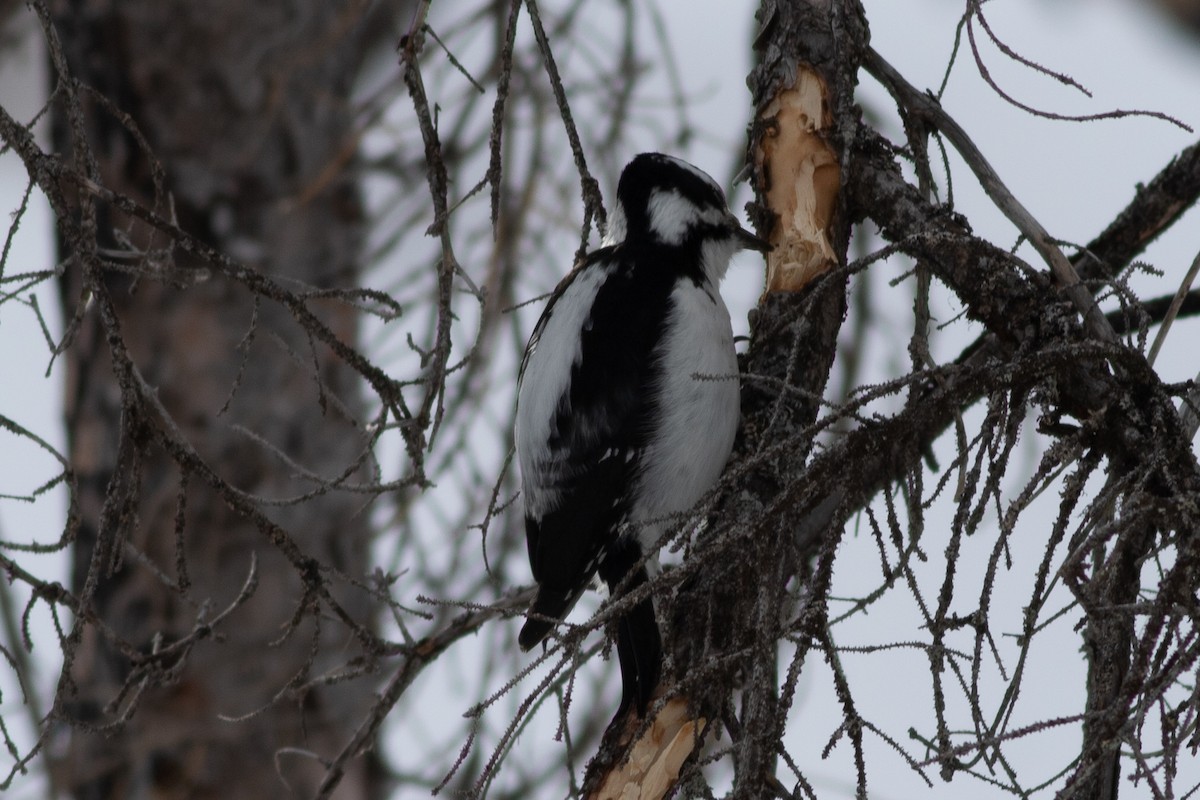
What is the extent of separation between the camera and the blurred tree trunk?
4.73 meters

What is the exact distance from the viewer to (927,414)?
6.23 feet

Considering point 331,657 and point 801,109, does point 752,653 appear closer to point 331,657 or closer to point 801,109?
point 801,109

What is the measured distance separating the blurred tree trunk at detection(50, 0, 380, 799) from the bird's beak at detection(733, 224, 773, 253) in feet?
6.62

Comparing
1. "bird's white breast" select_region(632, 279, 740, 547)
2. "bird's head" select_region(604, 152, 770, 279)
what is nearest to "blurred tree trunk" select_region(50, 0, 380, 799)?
"bird's head" select_region(604, 152, 770, 279)

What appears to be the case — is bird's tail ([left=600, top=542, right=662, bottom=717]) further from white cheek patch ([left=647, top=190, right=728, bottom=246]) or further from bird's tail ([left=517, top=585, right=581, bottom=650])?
white cheek patch ([left=647, top=190, right=728, bottom=246])

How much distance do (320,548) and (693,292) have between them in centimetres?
254

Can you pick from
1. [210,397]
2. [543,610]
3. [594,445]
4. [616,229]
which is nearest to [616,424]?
[594,445]

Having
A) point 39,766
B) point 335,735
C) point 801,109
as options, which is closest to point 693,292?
point 801,109

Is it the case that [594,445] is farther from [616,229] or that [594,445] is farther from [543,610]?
[616,229]

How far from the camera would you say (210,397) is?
A: 4887 millimetres

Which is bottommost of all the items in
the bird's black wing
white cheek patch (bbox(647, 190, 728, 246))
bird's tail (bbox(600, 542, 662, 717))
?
bird's tail (bbox(600, 542, 662, 717))

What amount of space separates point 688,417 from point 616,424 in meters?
0.15

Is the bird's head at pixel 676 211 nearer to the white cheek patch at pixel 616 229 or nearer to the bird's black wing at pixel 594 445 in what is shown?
the white cheek patch at pixel 616 229

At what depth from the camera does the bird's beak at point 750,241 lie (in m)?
2.90
